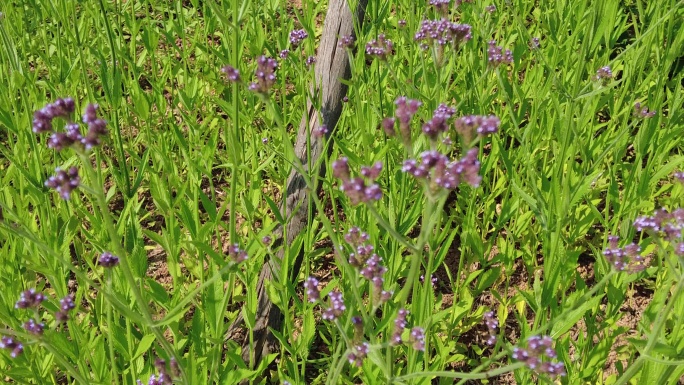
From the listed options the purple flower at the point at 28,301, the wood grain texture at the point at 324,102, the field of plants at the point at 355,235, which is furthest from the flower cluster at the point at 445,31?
the purple flower at the point at 28,301

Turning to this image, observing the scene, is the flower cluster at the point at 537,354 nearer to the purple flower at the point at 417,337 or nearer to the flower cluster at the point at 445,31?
the purple flower at the point at 417,337

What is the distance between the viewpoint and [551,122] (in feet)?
9.68

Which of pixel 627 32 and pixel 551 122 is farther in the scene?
pixel 627 32

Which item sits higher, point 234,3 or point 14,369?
point 234,3

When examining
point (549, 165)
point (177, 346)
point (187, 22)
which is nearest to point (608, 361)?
point (549, 165)

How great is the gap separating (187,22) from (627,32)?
10.4 feet

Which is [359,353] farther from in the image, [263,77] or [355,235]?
[263,77]

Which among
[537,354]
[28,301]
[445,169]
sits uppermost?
[445,169]

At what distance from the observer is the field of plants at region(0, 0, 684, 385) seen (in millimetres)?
1529

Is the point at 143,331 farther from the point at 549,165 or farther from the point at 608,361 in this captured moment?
the point at 549,165

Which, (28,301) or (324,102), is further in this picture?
(324,102)

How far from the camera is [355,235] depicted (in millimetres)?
1569

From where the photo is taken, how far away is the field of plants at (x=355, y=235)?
1.53 meters

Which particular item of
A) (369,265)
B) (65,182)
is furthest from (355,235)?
(65,182)
